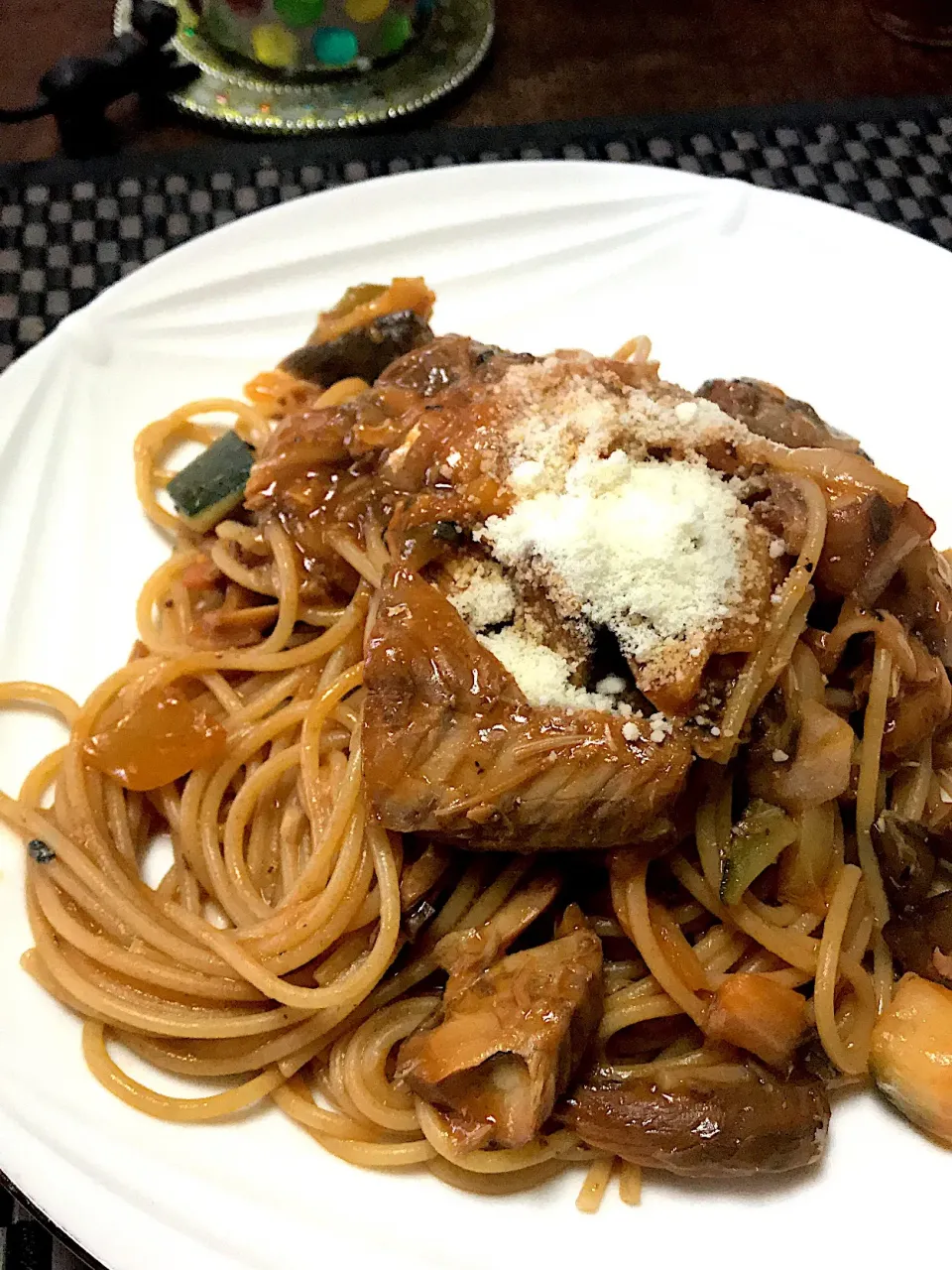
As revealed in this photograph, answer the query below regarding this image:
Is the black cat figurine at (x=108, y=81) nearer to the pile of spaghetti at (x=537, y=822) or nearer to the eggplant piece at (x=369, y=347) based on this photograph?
the eggplant piece at (x=369, y=347)

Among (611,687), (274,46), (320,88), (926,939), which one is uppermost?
(274,46)

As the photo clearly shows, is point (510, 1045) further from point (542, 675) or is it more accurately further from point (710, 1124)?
point (542, 675)

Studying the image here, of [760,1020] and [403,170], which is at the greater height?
[403,170]

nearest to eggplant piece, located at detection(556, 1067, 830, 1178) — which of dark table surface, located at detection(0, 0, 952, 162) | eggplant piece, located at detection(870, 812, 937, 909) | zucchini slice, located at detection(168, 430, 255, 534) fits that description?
eggplant piece, located at detection(870, 812, 937, 909)

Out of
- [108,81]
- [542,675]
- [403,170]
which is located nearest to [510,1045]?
[542,675]

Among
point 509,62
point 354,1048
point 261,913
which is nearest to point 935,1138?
point 354,1048

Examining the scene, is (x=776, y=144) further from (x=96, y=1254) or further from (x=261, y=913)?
(x=96, y=1254)

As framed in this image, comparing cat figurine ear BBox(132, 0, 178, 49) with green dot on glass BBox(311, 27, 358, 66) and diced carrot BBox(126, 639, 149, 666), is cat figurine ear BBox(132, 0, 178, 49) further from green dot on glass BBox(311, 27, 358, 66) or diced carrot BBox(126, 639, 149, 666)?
diced carrot BBox(126, 639, 149, 666)
